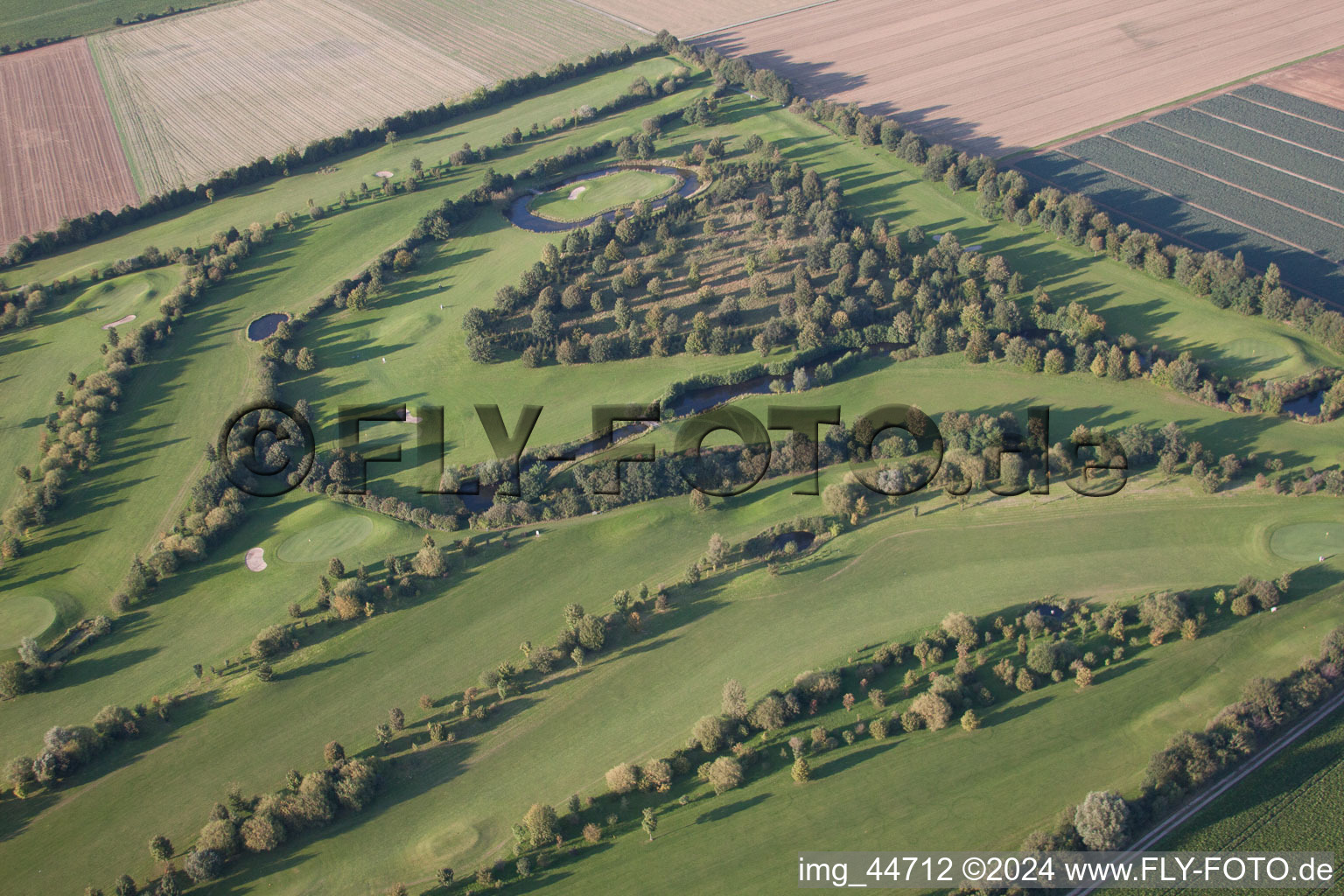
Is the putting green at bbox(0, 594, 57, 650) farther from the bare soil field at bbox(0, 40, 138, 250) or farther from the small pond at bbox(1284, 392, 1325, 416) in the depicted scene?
the small pond at bbox(1284, 392, 1325, 416)

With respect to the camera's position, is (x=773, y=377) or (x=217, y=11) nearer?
(x=773, y=377)

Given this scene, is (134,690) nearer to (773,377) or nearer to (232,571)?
(232,571)

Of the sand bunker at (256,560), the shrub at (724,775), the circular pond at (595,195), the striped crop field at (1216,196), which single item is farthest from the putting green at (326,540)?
the striped crop field at (1216,196)

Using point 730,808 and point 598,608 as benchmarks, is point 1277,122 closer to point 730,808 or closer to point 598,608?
point 598,608

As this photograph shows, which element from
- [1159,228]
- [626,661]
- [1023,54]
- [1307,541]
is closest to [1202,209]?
[1159,228]

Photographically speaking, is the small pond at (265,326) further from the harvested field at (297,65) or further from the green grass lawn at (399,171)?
the harvested field at (297,65)

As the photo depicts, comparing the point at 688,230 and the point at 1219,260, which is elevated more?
the point at 688,230

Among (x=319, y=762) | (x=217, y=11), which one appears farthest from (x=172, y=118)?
(x=319, y=762)
